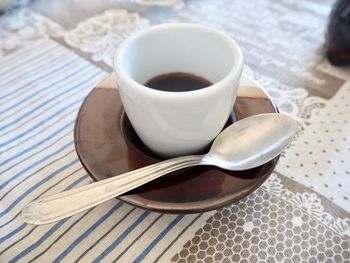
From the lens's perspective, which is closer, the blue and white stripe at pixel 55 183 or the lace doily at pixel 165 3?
the blue and white stripe at pixel 55 183

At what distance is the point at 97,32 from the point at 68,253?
1.08 feet

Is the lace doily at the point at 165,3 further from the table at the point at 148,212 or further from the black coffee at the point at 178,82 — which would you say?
the black coffee at the point at 178,82

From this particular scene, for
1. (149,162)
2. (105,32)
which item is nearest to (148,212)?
(149,162)

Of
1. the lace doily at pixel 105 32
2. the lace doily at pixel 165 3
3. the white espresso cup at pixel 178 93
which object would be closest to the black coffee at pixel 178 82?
the white espresso cup at pixel 178 93

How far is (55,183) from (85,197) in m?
0.08

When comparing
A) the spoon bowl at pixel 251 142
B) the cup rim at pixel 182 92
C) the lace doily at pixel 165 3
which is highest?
the cup rim at pixel 182 92

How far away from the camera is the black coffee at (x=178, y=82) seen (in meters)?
0.29

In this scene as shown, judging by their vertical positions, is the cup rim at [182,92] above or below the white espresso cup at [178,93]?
above

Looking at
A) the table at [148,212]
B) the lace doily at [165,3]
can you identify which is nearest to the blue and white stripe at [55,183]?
the table at [148,212]

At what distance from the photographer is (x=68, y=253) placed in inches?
9.3

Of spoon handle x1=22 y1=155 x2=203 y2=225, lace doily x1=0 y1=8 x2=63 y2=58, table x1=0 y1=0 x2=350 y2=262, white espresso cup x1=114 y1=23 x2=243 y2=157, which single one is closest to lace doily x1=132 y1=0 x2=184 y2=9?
table x1=0 y1=0 x2=350 y2=262

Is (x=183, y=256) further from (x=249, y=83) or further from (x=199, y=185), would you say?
(x=249, y=83)

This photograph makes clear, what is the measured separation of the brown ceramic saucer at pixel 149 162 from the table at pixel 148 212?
4 centimetres

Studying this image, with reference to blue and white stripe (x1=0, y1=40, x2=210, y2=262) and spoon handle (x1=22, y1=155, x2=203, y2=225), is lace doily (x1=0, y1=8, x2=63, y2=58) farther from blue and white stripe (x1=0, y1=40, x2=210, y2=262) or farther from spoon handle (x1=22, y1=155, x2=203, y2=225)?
spoon handle (x1=22, y1=155, x2=203, y2=225)
